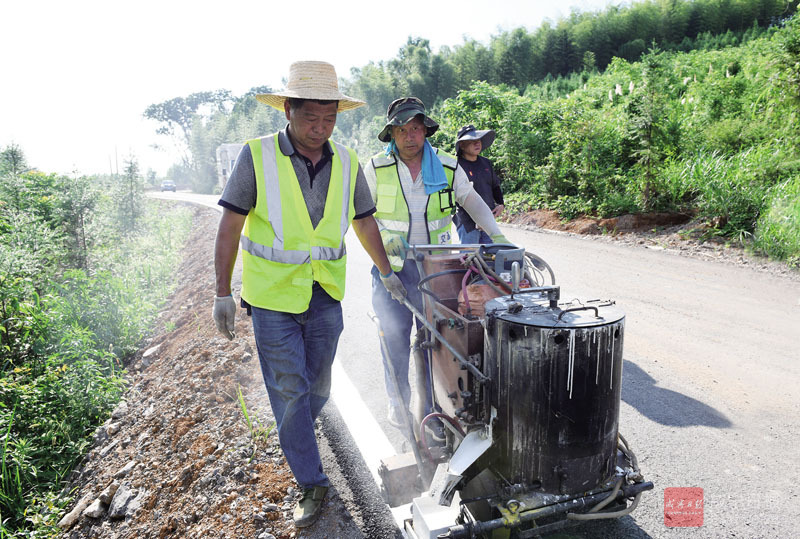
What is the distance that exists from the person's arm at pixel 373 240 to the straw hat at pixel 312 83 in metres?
0.71

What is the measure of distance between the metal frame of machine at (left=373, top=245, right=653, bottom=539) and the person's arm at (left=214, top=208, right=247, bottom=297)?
3.91 feet

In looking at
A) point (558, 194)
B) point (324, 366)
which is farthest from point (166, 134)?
point (324, 366)

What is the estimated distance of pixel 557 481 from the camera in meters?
1.98

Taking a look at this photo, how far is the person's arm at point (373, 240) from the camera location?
10.2ft

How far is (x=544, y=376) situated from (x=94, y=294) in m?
8.28

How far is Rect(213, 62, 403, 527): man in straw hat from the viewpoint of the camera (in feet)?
8.63

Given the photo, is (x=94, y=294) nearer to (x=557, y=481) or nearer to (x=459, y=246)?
(x=459, y=246)

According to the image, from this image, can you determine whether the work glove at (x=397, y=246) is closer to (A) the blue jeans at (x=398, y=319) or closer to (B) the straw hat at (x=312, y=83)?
(A) the blue jeans at (x=398, y=319)

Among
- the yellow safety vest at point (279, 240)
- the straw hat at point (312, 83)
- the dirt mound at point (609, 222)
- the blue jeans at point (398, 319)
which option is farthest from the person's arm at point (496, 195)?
the dirt mound at point (609, 222)

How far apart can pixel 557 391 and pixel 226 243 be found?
5.75 ft

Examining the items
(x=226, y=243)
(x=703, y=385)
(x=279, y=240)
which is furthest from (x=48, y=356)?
(x=703, y=385)

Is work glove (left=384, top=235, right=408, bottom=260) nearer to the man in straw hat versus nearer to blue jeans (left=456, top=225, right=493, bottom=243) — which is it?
the man in straw hat

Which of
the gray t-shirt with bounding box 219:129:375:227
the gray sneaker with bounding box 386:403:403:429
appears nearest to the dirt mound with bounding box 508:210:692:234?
the gray sneaker with bounding box 386:403:403:429

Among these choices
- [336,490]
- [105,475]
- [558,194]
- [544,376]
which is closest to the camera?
[544,376]
